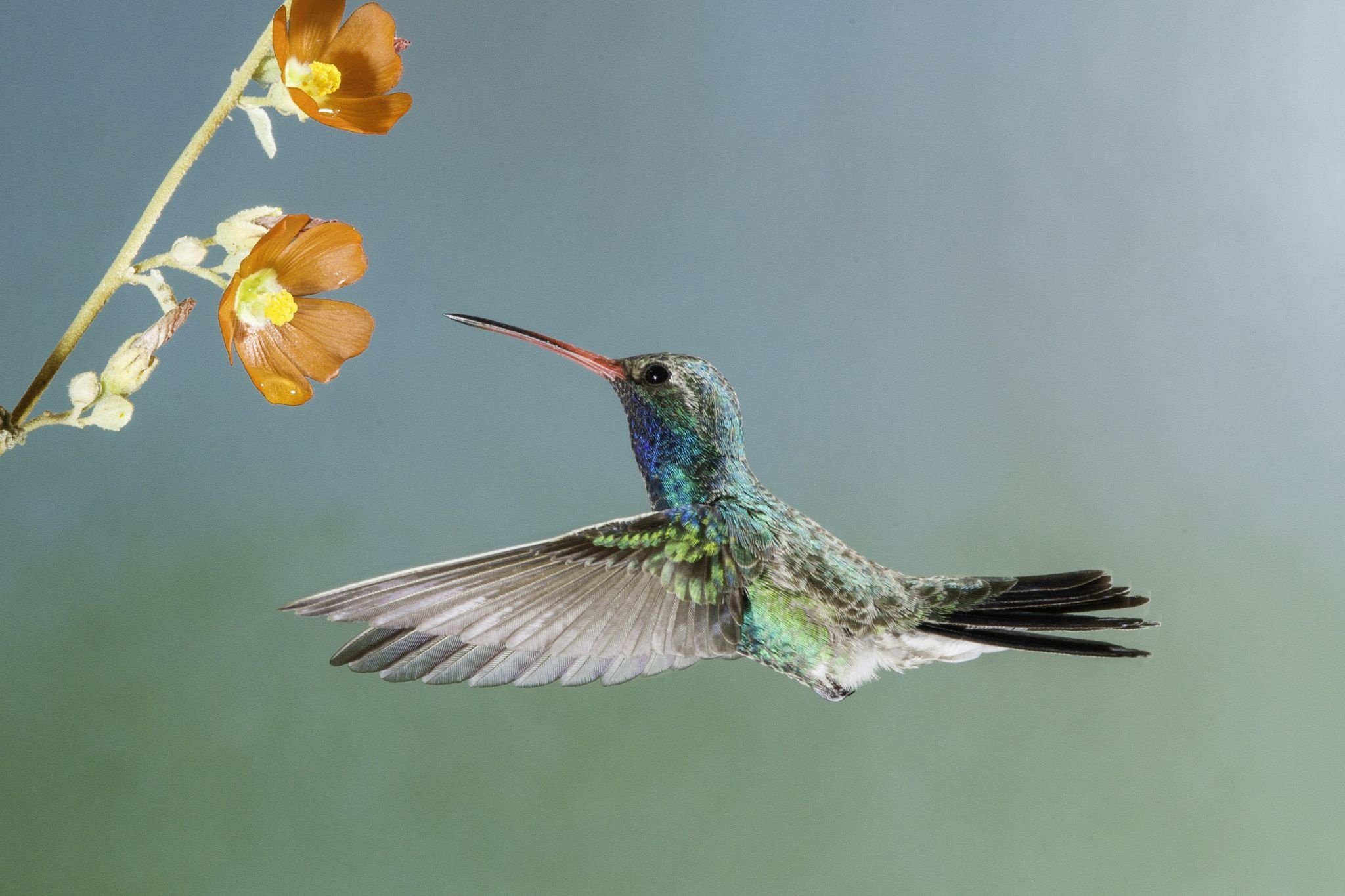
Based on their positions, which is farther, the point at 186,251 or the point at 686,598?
the point at 686,598

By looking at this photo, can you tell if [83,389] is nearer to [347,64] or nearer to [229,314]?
[229,314]

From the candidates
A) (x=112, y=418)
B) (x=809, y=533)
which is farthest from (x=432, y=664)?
(x=809, y=533)

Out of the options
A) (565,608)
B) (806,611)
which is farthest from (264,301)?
(806,611)

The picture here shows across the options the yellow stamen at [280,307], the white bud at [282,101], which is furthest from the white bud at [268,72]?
the yellow stamen at [280,307]

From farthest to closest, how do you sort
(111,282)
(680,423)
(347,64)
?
(680,423) < (347,64) < (111,282)

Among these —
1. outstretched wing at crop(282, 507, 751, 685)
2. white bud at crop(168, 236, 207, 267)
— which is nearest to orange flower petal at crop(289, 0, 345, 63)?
white bud at crop(168, 236, 207, 267)

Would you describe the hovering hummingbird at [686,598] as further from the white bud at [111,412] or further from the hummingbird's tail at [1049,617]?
the white bud at [111,412]

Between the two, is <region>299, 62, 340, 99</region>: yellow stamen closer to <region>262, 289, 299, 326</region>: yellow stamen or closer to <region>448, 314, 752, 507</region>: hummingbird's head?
<region>262, 289, 299, 326</region>: yellow stamen

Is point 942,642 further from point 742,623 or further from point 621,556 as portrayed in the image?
point 621,556
